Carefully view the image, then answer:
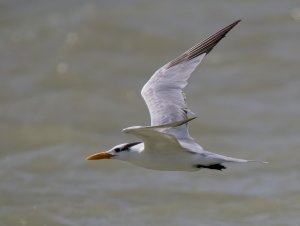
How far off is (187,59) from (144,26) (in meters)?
8.82

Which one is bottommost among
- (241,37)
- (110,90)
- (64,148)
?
(64,148)

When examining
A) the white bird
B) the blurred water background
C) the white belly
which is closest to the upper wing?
the white bird

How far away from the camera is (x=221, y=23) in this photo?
56.9 ft

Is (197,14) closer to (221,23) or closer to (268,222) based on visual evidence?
(221,23)

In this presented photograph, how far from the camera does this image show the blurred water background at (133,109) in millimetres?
11039

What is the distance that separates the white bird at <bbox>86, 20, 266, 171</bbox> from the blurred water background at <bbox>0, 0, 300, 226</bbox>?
214cm

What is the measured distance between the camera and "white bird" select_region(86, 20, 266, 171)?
25.8ft

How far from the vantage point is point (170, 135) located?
7641mm

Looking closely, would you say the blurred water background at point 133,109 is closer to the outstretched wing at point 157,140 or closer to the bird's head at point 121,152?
the bird's head at point 121,152

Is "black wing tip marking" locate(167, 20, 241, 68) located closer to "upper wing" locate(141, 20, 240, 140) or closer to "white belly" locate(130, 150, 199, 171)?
"upper wing" locate(141, 20, 240, 140)

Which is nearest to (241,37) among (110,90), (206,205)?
(110,90)

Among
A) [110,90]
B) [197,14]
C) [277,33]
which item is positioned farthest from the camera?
[197,14]

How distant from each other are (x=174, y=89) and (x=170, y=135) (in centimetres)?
119

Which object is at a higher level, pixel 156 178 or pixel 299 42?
pixel 299 42
